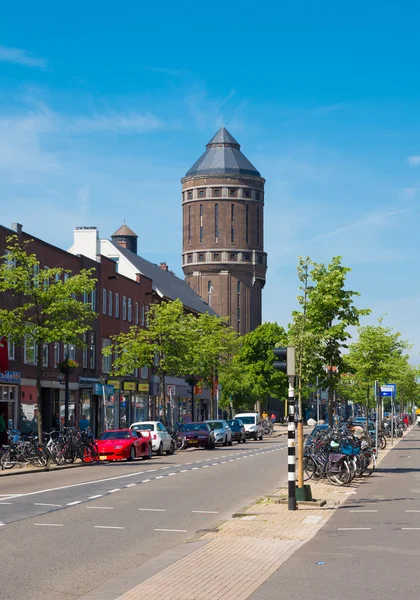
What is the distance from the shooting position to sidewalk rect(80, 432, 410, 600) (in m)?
9.55

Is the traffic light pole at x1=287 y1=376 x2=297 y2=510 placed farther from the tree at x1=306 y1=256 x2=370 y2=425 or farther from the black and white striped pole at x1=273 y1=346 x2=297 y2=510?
the tree at x1=306 y1=256 x2=370 y2=425

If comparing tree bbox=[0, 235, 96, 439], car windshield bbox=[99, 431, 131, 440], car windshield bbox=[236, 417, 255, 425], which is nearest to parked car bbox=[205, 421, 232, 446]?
car windshield bbox=[236, 417, 255, 425]

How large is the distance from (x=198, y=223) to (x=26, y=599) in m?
133

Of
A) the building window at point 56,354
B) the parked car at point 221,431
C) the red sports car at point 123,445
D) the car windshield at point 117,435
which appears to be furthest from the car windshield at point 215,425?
the car windshield at point 117,435

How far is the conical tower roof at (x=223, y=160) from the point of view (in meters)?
141

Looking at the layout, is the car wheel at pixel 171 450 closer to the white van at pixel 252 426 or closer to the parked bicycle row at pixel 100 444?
the parked bicycle row at pixel 100 444

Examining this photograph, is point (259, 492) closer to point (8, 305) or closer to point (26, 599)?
point (26, 599)

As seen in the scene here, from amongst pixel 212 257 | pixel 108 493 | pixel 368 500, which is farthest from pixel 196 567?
pixel 212 257

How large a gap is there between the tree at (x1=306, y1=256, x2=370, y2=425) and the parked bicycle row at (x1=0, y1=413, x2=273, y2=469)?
31.6 feet

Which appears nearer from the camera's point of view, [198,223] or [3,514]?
[3,514]

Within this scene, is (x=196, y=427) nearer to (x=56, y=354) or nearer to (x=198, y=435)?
(x=198, y=435)

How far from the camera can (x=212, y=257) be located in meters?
141

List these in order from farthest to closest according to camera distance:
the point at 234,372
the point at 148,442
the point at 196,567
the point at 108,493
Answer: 1. the point at 234,372
2. the point at 148,442
3. the point at 108,493
4. the point at 196,567

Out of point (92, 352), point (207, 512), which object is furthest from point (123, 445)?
point (92, 352)
